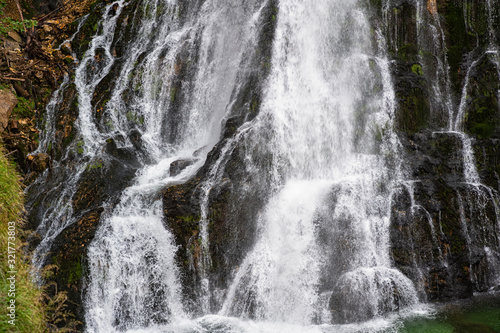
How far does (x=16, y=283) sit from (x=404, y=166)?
953cm

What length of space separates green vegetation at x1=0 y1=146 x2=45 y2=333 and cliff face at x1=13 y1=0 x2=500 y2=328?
2813 mm

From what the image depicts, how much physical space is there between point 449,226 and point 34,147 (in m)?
12.6

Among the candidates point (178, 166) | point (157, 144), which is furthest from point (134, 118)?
point (178, 166)

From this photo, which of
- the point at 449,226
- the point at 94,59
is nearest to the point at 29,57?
the point at 94,59

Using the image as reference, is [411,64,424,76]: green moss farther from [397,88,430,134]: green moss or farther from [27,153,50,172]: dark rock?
[27,153,50,172]: dark rock

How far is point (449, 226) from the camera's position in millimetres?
10477

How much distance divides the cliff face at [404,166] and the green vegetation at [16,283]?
111 inches

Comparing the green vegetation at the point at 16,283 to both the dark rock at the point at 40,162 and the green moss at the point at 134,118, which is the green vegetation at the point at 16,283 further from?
the green moss at the point at 134,118

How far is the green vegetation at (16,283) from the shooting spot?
542 centimetres

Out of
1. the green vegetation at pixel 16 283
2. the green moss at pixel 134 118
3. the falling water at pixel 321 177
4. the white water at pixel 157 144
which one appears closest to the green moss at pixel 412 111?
the falling water at pixel 321 177

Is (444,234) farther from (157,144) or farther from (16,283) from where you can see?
(16,283)

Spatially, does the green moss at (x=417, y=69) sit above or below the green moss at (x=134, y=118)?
above

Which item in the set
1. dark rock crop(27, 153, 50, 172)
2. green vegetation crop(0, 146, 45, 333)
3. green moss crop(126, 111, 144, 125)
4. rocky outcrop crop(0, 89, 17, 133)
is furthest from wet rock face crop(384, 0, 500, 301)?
rocky outcrop crop(0, 89, 17, 133)

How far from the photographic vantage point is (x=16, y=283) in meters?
5.80
